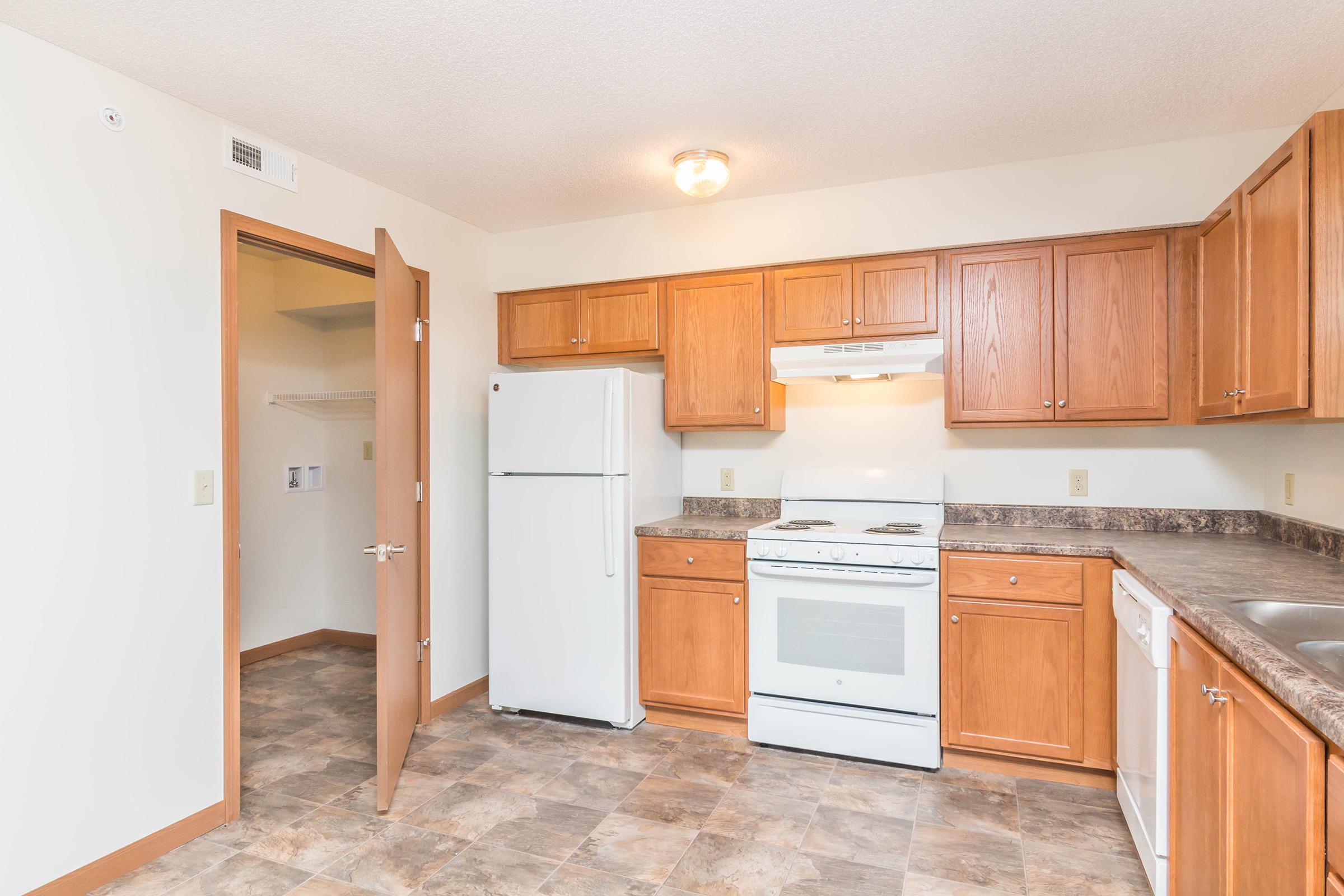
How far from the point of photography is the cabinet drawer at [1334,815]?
1051 millimetres

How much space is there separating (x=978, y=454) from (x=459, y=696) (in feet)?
9.01

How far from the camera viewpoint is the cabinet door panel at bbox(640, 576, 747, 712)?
318 cm

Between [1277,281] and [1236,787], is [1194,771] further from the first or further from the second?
[1277,281]

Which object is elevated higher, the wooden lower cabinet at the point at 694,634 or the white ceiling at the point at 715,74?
the white ceiling at the point at 715,74

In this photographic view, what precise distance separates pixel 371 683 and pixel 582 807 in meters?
1.99

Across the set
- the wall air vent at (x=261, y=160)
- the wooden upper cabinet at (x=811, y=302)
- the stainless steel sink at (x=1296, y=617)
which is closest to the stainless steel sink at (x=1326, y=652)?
the stainless steel sink at (x=1296, y=617)

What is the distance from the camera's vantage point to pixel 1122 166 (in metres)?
2.87

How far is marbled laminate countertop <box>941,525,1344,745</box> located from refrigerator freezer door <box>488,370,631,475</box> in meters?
1.45

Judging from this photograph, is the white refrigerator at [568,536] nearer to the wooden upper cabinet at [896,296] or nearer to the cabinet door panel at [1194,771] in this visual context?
the wooden upper cabinet at [896,296]

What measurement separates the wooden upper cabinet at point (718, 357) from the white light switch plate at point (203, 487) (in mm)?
1926

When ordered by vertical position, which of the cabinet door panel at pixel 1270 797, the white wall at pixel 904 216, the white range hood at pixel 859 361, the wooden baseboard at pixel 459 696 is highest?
the white wall at pixel 904 216

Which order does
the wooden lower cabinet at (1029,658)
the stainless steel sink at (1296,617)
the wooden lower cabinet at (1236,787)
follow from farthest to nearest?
the wooden lower cabinet at (1029,658)
the stainless steel sink at (1296,617)
the wooden lower cabinet at (1236,787)

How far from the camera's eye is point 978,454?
3.34 meters

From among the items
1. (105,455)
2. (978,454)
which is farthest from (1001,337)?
(105,455)
